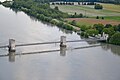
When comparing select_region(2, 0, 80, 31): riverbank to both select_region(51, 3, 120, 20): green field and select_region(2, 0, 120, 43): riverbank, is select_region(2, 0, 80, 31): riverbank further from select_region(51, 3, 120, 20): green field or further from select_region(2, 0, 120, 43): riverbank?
select_region(51, 3, 120, 20): green field

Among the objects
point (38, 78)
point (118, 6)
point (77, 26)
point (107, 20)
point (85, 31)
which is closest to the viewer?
point (38, 78)

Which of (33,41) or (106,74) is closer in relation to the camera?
(106,74)

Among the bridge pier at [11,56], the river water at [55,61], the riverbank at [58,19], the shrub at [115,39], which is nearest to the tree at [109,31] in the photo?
the riverbank at [58,19]

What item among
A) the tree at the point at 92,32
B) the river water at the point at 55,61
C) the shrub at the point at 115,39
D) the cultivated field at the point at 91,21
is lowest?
the river water at the point at 55,61

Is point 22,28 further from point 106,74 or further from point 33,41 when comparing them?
point 106,74

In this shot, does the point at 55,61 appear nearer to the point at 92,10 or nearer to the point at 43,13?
the point at 43,13

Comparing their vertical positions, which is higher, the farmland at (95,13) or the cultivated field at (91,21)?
the farmland at (95,13)

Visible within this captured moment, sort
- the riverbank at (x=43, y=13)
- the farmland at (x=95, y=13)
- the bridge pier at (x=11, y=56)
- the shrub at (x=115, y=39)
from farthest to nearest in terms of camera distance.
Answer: the farmland at (x=95, y=13) < the riverbank at (x=43, y=13) < the shrub at (x=115, y=39) < the bridge pier at (x=11, y=56)

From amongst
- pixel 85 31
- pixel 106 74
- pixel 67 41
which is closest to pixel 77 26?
pixel 85 31

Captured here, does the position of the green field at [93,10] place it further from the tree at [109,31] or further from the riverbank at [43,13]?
the tree at [109,31]
